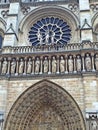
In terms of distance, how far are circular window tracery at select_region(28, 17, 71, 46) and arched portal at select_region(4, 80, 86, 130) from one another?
331 cm

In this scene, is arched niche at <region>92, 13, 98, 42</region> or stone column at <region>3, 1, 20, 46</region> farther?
arched niche at <region>92, 13, 98, 42</region>

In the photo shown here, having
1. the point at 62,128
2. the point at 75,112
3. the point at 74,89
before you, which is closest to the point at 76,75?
the point at 74,89

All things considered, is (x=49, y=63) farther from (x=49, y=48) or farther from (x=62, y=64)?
(x=49, y=48)

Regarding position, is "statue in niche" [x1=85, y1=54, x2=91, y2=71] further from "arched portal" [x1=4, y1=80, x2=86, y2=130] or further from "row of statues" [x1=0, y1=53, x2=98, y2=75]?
"arched portal" [x1=4, y1=80, x2=86, y2=130]

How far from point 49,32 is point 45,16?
1.17 metres

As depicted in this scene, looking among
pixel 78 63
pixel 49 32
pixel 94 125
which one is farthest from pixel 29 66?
pixel 94 125

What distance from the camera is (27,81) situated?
11758 mm

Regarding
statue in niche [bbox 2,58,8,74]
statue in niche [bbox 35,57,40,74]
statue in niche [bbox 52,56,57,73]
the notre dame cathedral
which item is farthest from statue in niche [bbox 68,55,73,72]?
statue in niche [bbox 2,58,8,74]

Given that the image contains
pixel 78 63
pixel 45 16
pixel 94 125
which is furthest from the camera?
pixel 45 16

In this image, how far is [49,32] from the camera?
47.4 ft

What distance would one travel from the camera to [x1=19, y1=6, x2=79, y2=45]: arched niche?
14203 mm

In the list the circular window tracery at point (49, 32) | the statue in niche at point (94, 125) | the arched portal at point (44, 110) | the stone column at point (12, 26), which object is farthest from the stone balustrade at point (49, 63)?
the statue in niche at point (94, 125)

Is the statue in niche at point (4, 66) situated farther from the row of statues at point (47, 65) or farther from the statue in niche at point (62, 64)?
the statue in niche at point (62, 64)

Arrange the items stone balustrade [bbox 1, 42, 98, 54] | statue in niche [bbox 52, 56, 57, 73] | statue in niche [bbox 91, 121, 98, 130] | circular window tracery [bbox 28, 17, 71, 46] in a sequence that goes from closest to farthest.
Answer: statue in niche [bbox 91, 121, 98, 130] < statue in niche [bbox 52, 56, 57, 73] < stone balustrade [bbox 1, 42, 98, 54] < circular window tracery [bbox 28, 17, 71, 46]
